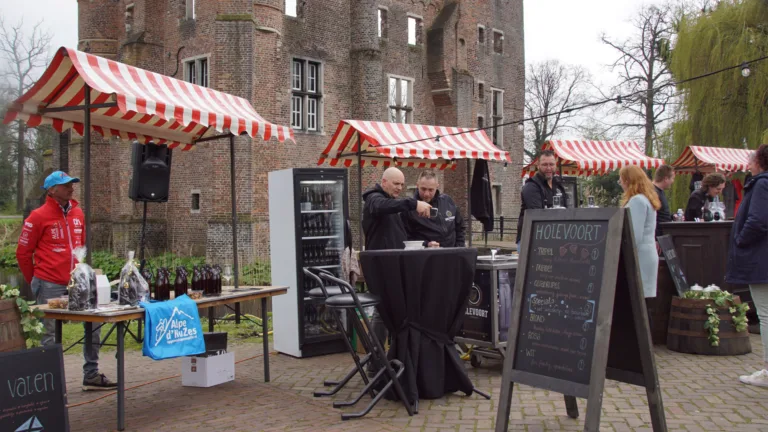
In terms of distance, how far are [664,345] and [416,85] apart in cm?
1989

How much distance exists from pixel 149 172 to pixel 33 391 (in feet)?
15.3

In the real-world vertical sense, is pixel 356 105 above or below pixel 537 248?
above

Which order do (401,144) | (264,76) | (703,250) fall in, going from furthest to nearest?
(264,76) → (401,144) → (703,250)

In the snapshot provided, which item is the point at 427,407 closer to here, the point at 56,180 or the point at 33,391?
the point at 33,391

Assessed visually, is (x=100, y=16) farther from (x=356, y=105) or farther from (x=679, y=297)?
(x=679, y=297)

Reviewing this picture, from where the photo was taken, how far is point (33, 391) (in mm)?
4164

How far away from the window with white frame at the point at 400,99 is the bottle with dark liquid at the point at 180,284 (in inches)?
794

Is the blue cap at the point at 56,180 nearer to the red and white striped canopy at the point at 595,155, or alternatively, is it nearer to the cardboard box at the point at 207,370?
the cardboard box at the point at 207,370

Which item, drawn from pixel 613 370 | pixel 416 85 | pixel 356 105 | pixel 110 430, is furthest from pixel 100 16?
pixel 613 370

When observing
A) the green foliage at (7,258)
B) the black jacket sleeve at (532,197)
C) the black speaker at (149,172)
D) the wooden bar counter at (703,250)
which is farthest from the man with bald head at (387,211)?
the green foliage at (7,258)

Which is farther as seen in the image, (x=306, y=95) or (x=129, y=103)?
(x=306, y=95)

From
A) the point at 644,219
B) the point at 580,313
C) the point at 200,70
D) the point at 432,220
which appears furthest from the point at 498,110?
the point at 580,313

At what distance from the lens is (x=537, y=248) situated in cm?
462

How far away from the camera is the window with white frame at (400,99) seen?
2569 cm
